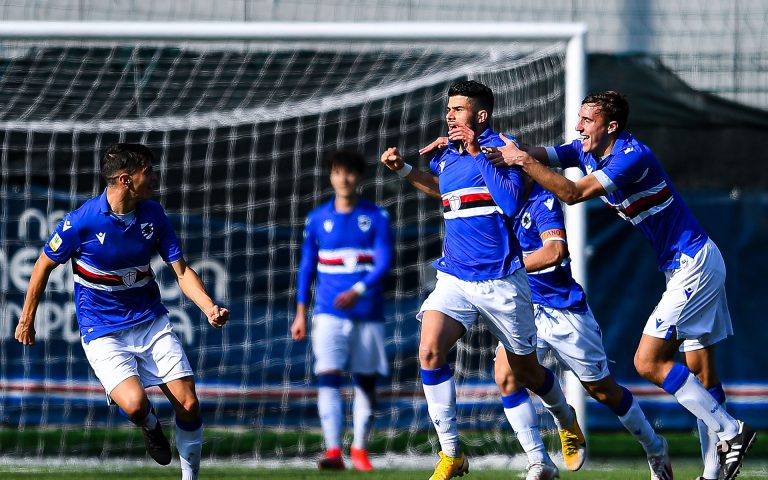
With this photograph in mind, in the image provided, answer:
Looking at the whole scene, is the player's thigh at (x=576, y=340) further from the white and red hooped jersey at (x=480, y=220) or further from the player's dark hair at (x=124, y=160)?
the player's dark hair at (x=124, y=160)

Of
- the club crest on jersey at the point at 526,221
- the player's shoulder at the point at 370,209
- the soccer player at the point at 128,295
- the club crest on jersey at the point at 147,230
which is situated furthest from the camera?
the player's shoulder at the point at 370,209

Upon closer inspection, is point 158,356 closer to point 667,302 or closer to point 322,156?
point 667,302

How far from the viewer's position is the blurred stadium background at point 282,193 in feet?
29.5

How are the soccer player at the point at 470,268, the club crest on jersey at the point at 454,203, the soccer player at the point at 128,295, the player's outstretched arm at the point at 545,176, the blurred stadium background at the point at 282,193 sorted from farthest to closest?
the blurred stadium background at the point at 282,193 < the soccer player at the point at 128,295 < the club crest on jersey at the point at 454,203 < the soccer player at the point at 470,268 < the player's outstretched arm at the point at 545,176

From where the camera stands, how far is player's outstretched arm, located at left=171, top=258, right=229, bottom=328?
18.7 ft

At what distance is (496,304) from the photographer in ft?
18.9

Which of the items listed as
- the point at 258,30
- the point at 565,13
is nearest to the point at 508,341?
the point at 258,30

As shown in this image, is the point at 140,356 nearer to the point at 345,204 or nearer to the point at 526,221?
the point at 526,221

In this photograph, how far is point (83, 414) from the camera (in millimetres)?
9266

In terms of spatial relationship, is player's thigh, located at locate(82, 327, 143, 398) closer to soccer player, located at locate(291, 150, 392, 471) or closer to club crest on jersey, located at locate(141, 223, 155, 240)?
club crest on jersey, located at locate(141, 223, 155, 240)

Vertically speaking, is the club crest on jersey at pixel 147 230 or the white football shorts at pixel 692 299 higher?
the club crest on jersey at pixel 147 230

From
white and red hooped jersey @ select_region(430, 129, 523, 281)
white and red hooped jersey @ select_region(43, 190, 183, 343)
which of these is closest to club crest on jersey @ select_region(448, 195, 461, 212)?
white and red hooped jersey @ select_region(430, 129, 523, 281)

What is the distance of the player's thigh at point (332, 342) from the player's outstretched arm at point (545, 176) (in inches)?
112

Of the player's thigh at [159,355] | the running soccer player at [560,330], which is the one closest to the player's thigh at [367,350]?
the running soccer player at [560,330]
